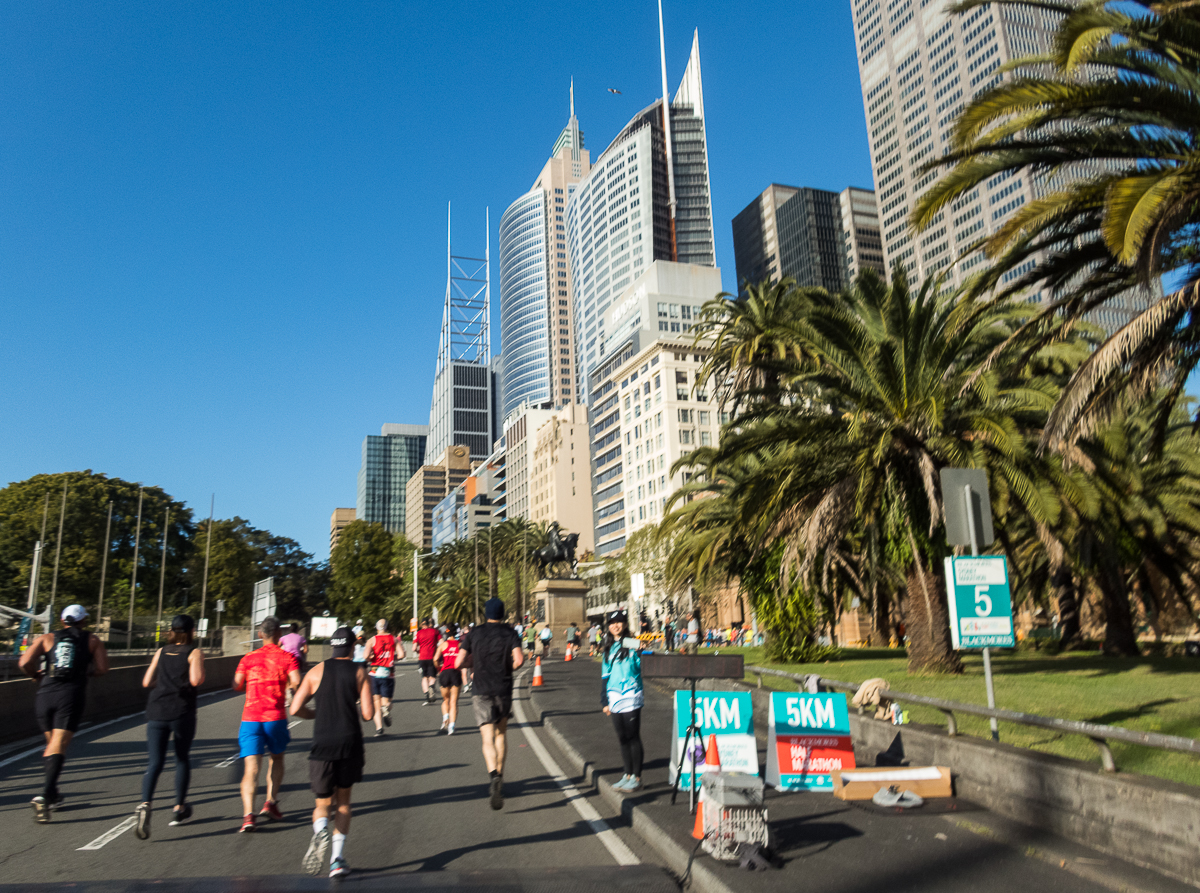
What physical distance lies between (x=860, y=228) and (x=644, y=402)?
313 ft

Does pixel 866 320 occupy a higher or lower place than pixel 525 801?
higher

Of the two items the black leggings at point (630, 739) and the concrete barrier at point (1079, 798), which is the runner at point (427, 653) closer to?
the black leggings at point (630, 739)

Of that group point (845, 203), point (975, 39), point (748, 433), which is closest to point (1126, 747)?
point (748, 433)

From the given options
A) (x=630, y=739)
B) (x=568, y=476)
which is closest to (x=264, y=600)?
(x=630, y=739)

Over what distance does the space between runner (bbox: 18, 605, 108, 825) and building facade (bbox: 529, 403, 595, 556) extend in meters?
128

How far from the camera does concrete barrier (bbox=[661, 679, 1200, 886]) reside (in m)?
5.60

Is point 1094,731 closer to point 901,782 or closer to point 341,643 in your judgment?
point 901,782

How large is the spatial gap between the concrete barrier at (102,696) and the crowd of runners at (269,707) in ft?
13.2

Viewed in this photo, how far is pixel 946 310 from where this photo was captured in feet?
59.4

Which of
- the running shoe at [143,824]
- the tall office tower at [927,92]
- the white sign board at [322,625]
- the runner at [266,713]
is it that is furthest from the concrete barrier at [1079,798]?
the tall office tower at [927,92]

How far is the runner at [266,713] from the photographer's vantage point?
25.2 feet

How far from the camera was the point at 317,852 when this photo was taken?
5.92 m

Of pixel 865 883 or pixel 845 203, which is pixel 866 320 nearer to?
pixel 865 883

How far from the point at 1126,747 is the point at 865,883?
492 cm
